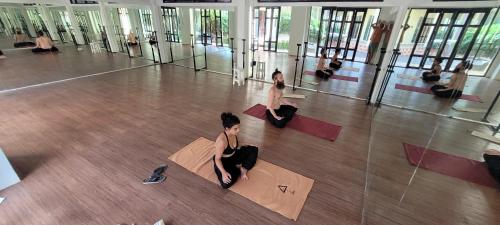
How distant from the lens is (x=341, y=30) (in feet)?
31.3

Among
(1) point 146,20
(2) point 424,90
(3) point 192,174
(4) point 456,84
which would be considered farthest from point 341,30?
(3) point 192,174

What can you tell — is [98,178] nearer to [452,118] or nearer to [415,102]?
[452,118]

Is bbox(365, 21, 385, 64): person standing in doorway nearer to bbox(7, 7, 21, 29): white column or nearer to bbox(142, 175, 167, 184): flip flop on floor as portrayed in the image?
bbox(142, 175, 167, 184): flip flop on floor

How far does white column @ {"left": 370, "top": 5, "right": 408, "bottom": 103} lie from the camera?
3937mm

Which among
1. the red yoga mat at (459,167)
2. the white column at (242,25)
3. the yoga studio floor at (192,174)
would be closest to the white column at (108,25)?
the yoga studio floor at (192,174)

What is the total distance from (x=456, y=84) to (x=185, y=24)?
12.4m

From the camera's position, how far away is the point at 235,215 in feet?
6.66

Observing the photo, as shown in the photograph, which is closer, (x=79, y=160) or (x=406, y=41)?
(x=79, y=160)

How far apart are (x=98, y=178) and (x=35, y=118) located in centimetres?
252

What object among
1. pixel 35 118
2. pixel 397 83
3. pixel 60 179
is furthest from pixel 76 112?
pixel 397 83

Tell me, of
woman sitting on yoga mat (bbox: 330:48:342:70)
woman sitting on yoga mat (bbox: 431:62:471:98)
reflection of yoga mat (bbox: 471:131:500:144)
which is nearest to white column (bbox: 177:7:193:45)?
woman sitting on yoga mat (bbox: 330:48:342:70)

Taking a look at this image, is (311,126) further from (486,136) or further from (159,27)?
(159,27)

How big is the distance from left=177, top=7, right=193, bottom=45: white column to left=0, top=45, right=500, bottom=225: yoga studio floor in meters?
8.47

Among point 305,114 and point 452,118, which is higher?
point 452,118
